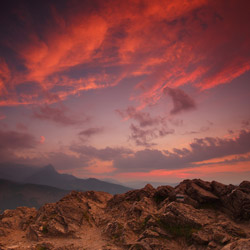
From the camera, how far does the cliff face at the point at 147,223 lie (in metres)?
34.1

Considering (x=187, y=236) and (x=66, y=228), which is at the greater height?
(x=187, y=236)

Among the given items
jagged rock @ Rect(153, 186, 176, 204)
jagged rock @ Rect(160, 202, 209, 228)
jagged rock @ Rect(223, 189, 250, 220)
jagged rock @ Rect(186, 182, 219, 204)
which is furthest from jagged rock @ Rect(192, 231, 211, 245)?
jagged rock @ Rect(153, 186, 176, 204)

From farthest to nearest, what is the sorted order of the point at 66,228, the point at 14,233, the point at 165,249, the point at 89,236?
1. the point at 14,233
2. the point at 66,228
3. the point at 89,236
4. the point at 165,249

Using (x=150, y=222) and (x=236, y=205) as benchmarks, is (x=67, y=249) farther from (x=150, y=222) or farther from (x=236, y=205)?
(x=236, y=205)

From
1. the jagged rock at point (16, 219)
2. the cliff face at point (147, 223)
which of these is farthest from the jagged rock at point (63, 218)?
the jagged rock at point (16, 219)

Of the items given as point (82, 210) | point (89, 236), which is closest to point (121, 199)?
point (82, 210)

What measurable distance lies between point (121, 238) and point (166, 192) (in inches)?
1003

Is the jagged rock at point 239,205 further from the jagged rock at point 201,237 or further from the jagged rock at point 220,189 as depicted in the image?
the jagged rock at point 201,237

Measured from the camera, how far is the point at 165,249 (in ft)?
109

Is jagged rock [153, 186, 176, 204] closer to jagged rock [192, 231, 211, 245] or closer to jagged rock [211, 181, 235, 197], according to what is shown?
jagged rock [211, 181, 235, 197]

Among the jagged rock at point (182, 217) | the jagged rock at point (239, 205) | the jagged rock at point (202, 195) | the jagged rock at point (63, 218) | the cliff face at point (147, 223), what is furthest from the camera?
the jagged rock at point (202, 195)

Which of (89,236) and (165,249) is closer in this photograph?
(165,249)

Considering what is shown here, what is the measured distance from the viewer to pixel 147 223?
40.8m

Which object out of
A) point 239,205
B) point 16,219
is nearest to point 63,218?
point 16,219
